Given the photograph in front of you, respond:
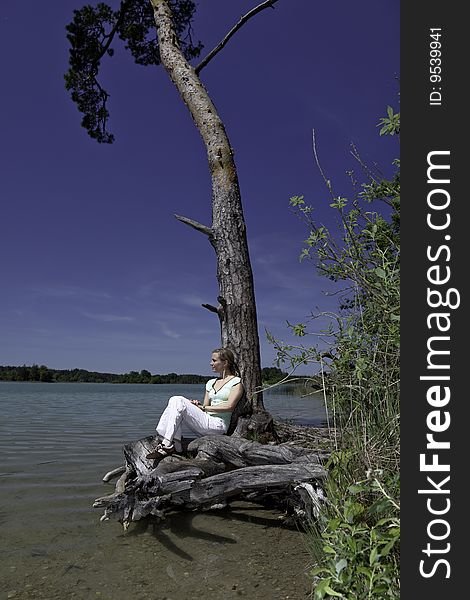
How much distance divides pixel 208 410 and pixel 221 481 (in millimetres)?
1321

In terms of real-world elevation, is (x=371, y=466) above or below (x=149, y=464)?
above

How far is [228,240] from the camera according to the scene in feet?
27.8

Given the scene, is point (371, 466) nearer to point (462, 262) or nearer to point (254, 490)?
point (462, 262)

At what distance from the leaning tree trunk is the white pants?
909 mm

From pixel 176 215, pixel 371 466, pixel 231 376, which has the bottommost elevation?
pixel 371 466

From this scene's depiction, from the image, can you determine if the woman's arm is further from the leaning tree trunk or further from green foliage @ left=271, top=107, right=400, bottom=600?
green foliage @ left=271, top=107, right=400, bottom=600

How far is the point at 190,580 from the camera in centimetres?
405

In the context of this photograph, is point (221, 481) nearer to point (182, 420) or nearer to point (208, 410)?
point (182, 420)

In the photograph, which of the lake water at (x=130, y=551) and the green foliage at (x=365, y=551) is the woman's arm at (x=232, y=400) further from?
the green foliage at (x=365, y=551)

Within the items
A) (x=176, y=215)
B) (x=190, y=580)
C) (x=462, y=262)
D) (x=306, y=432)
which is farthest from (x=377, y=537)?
(x=176, y=215)

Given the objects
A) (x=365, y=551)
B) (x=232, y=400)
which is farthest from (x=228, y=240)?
(x=365, y=551)

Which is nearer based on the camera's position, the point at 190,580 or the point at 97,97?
the point at 190,580

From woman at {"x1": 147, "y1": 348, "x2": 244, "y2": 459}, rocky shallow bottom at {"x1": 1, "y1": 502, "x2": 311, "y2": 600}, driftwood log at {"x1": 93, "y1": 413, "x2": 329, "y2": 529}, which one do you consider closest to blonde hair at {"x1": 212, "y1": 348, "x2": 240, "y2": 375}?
woman at {"x1": 147, "y1": 348, "x2": 244, "y2": 459}

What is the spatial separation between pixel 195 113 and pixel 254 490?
6883mm
